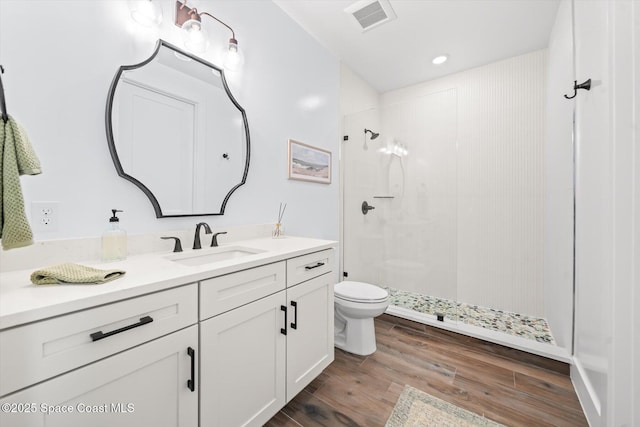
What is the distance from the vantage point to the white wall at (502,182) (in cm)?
246

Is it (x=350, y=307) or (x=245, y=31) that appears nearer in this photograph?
(x=245, y=31)

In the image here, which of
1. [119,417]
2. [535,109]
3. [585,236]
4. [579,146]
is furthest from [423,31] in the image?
[119,417]

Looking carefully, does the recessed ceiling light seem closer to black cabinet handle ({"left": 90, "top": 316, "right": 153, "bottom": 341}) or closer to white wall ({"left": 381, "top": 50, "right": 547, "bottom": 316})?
white wall ({"left": 381, "top": 50, "right": 547, "bottom": 316})

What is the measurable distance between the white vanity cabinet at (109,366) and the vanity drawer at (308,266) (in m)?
0.51

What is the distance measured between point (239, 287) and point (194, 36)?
1.31m

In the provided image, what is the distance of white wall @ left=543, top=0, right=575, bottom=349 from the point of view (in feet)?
5.48

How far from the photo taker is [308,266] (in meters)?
1.43

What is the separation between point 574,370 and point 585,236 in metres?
0.86

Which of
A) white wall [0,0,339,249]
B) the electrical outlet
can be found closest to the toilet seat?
white wall [0,0,339,249]

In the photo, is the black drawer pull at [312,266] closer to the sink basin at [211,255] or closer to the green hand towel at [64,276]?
the sink basin at [211,255]

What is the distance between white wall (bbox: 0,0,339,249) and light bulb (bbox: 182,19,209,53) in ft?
0.16

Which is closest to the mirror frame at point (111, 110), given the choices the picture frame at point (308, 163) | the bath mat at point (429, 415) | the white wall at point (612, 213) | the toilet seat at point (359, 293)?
the picture frame at point (308, 163)

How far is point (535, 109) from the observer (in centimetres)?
245

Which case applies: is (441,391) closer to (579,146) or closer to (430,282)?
(430,282)
